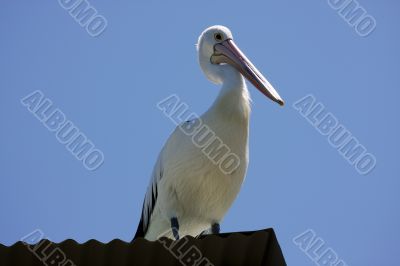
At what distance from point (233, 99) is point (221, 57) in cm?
99

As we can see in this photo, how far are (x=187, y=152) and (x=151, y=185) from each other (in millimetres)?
731

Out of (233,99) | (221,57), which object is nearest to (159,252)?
(233,99)

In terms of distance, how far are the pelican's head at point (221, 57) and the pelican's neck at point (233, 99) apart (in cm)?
15

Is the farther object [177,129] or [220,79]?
[220,79]

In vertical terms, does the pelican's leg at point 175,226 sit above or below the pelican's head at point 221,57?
below

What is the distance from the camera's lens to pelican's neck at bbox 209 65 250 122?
726cm

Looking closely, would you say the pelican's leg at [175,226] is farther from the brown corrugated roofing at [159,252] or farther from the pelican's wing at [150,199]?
the brown corrugated roofing at [159,252]

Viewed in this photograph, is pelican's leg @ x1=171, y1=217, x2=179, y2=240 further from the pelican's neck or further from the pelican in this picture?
the pelican's neck

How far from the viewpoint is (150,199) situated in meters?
7.51

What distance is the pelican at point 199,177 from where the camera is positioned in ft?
22.8

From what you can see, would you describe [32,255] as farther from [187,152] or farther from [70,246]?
[187,152]

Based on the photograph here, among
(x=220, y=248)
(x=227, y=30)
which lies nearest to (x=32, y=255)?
(x=220, y=248)

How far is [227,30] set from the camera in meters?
8.45

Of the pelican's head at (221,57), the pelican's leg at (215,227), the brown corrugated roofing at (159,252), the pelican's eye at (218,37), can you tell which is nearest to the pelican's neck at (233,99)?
the pelican's head at (221,57)
